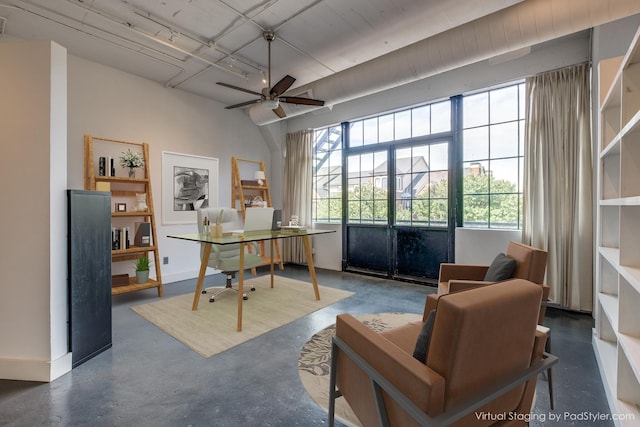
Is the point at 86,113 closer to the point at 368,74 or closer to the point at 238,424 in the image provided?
the point at 368,74

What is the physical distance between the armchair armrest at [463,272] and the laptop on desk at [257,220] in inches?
87.4

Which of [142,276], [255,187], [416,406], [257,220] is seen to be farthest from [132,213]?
[416,406]

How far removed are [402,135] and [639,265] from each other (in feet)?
11.5

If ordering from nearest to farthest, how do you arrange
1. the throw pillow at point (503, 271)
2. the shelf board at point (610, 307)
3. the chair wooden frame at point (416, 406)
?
the chair wooden frame at point (416, 406) → the shelf board at point (610, 307) → the throw pillow at point (503, 271)

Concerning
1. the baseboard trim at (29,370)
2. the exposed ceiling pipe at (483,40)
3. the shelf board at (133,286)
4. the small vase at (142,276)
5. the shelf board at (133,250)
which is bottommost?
the baseboard trim at (29,370)

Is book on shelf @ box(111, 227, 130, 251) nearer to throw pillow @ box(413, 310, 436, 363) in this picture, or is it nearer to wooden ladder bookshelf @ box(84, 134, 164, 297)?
wooden ladder bookshelf @ box(84, 134, 164, 297)

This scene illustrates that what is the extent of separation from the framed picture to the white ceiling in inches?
53.2

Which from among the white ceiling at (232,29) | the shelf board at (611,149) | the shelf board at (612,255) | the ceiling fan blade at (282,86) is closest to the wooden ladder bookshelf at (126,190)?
the white ceiling at (232,29)

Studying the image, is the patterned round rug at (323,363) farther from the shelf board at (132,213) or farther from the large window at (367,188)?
the shelf board at (132,213)

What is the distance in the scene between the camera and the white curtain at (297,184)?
18.5 ft

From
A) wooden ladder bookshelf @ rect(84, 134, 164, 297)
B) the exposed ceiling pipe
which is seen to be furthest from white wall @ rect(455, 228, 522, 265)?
wooden ladder bookshelf @ rect(84, 134, 164, 297)

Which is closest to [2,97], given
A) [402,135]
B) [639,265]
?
[639,265]

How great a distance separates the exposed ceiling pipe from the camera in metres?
2.24

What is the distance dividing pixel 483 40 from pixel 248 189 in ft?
14.3
